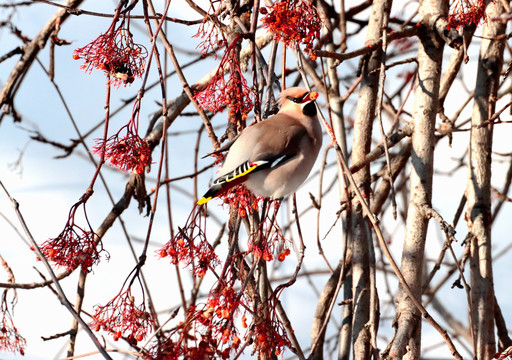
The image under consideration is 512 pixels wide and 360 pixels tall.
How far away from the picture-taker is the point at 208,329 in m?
1.61

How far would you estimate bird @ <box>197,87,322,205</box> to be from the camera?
1.96m

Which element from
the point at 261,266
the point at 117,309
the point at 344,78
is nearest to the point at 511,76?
the point at 344,78

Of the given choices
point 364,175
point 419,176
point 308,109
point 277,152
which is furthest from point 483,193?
point 277,152

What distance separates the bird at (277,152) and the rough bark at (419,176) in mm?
425

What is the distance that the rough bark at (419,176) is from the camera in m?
2.28

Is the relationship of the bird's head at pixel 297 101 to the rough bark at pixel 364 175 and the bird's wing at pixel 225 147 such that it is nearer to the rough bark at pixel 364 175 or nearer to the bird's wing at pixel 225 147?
the bird's wing at pixel 225 147

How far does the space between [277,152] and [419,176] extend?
0.62 metres

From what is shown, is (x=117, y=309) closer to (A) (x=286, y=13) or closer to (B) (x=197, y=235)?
(B) (x=197, y=235)

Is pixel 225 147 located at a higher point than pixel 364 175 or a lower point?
lower

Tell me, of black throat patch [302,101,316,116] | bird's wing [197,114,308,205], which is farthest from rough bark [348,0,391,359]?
bird's wing [197,114,308,205]

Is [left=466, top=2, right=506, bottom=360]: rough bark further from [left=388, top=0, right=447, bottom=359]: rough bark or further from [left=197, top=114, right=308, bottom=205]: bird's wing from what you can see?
[left=197, top=114, right=308, bottom=205]: bird's wing

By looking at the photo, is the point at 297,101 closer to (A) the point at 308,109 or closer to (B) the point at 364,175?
(A) the point at 308,109

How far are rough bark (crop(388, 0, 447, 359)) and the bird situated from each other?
42cm

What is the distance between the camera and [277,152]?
2.12 meters
